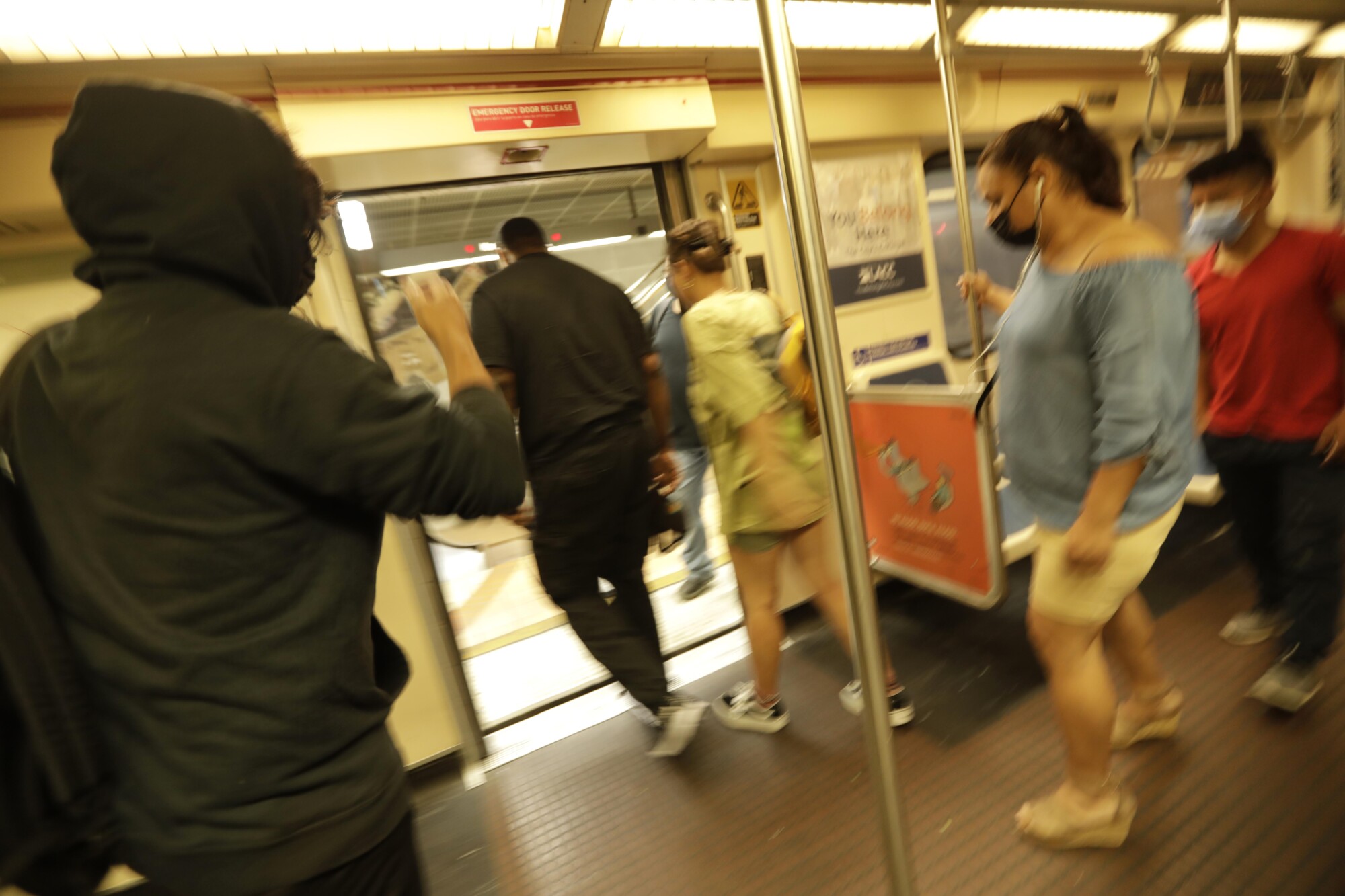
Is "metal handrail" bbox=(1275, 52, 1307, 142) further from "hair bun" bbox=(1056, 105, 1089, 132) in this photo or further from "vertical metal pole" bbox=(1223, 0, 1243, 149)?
"hair bun" bbox=(1056, 105, 1089, 132)

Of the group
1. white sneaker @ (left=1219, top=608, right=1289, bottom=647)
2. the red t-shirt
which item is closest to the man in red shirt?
the red t-shirt

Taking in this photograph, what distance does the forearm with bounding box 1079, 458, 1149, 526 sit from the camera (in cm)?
127

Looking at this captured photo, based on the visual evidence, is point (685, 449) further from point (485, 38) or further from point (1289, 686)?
point (1289, 686)

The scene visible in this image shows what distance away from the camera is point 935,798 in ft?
6.25

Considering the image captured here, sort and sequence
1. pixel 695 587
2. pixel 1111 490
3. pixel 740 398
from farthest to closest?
1. pixel 695 587
2. pixel 740 398
3. pixel 1111 490

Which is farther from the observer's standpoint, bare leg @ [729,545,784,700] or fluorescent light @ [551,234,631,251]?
fluorescent light @ [551,234,631,251]

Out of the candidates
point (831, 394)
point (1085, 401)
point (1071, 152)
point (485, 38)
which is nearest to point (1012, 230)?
point (1071, 152)

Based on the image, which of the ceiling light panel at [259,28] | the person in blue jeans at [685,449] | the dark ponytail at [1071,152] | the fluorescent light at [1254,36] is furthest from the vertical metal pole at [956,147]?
the fluorescent light at [1254,36]

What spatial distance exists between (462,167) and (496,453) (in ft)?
6.14

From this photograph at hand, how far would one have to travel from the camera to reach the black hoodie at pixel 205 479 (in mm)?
719

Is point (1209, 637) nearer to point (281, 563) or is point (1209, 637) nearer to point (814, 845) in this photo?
point (814, 845)

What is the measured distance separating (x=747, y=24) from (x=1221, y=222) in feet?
5.34

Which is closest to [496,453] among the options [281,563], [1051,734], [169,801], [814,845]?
[281,563]

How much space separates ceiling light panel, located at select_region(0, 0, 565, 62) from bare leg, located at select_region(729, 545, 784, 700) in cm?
182
